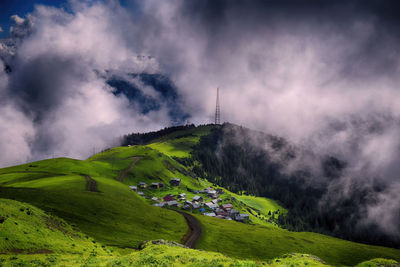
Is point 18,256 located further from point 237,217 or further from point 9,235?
point 237,217

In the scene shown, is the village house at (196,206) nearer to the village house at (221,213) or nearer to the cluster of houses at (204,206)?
the cluster of houses at (204,206)

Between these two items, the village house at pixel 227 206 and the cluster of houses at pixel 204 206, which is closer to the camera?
the cluster of houses at pixel 204 206

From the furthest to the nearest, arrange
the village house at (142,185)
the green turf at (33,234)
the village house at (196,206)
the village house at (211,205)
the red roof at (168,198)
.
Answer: the village house at (142,185), the village house at (211,205), the red roof at (168,198), the village house at (196,206), the green turf at (33,234)

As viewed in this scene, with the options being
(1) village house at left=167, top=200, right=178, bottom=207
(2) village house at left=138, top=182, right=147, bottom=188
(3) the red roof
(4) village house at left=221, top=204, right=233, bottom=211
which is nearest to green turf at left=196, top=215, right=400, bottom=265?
(1) village house at left=167, top=200, right=178, bottom=207

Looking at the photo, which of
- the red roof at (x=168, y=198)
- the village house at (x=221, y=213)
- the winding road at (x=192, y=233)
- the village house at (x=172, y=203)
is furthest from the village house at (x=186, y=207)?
the winding road at (x=192, y=233)

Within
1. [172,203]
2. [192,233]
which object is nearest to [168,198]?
[172,203]

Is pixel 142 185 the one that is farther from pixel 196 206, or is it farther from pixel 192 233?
pixel 192 233

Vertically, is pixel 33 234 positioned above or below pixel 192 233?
above

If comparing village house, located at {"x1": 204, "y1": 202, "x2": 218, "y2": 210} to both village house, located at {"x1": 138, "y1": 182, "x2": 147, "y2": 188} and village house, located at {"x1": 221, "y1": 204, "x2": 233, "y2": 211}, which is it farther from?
village house, located at {"x1": 138, "y1": 182, "x2": 147, "y2": 188}

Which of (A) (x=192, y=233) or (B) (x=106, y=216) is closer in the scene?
(B) (x=106, y=216)

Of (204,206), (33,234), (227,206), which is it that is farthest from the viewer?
(227,206)

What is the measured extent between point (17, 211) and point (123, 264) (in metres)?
32.7

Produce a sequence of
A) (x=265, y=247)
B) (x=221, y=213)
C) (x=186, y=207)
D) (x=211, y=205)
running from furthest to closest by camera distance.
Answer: (x=211, y=205)
(x=221, y=213)
(x=186, y=207)
(x=265, y=247)

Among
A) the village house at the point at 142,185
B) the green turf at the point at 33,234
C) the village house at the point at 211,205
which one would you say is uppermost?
the village house at the point at 142,185
